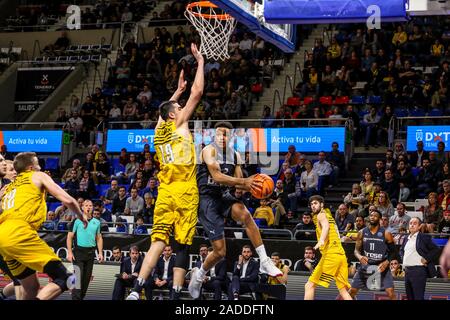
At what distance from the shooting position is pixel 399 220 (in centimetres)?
1608

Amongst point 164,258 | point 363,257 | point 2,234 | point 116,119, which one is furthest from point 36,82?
point 2,234

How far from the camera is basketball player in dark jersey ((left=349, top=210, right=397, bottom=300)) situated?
1347 centimetres

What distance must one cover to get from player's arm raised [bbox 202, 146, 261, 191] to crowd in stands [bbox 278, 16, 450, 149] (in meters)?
10.9

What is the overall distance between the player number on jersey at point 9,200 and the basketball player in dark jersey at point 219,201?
2471 mm

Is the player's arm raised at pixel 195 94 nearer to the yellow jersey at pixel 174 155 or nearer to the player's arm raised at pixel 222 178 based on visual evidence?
the yellow jersey at pixel 174 155

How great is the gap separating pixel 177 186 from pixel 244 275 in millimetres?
4844

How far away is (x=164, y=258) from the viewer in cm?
1509

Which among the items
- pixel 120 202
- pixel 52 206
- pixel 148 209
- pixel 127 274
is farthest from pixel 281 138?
pixel 127 274

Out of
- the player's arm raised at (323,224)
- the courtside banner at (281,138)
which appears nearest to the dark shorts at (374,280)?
the player's arm raised at (323,224)

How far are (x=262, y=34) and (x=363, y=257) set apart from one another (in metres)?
4.07

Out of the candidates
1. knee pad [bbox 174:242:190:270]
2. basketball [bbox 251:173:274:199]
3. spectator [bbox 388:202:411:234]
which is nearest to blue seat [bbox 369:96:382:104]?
spectator [bbox 388:202:411:234]

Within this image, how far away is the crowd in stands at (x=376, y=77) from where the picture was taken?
21172 mm

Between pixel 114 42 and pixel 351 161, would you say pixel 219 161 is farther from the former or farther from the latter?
pixel 114 42

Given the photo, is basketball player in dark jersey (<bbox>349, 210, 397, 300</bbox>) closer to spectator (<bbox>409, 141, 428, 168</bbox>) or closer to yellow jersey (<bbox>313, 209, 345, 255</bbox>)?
yellow jersey (<bbox>313, 209, 345, 255</bbox>)
